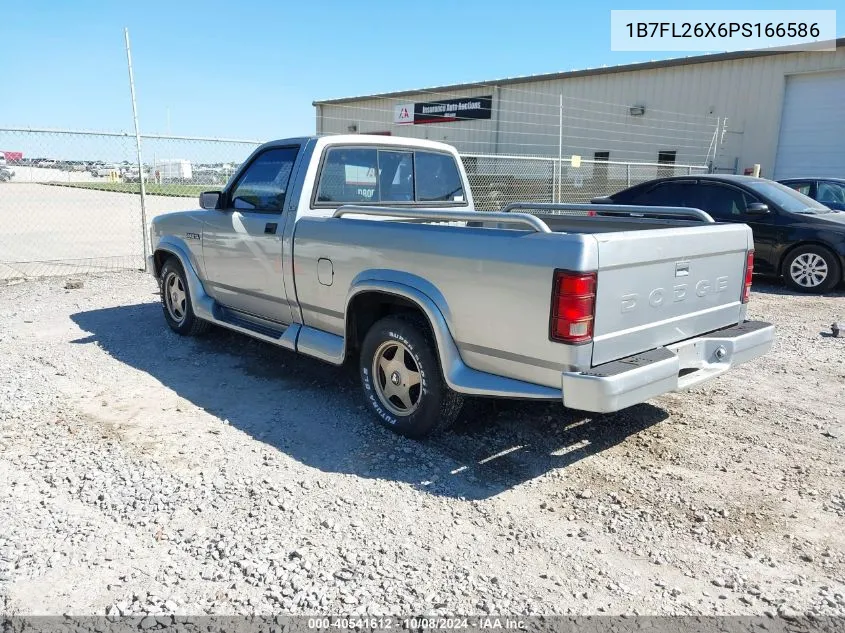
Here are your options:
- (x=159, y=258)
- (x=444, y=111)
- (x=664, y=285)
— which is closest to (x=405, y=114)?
(x=444, y=111)

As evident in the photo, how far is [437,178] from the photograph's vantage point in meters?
5.78

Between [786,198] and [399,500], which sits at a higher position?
[786,198]

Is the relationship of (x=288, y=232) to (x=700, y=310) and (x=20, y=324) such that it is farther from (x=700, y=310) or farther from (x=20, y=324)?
(x=20, y=324)

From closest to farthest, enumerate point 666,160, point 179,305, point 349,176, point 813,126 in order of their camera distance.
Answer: point 349,176 < point 179,305 < point 813,126 < point 666,160

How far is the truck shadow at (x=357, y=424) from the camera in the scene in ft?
12.5

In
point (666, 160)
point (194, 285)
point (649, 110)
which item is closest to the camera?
point (194, 285)

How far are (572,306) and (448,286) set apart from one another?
78 centimetres

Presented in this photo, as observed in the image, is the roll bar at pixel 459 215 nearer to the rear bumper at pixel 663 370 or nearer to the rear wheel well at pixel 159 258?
the rear bumper at pixel 663 370

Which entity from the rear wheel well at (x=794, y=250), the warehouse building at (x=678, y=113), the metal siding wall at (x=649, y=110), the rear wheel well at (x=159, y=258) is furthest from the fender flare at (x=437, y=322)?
the metal siding wall at (x=649, y=110)

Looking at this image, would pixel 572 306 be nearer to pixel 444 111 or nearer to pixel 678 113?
pixel 678 113

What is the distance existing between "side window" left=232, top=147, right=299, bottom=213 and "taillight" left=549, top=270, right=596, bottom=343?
2.53 meters

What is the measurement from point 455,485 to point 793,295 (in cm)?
741

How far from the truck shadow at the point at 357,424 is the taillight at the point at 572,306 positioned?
3.21 feet

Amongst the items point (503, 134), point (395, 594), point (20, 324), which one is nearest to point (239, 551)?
point (395, 594)
